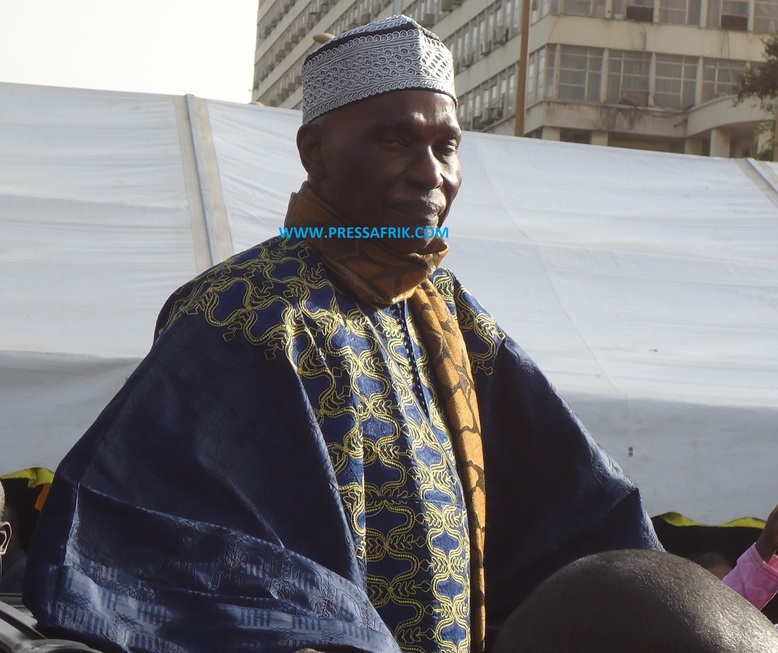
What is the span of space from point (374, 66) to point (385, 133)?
0.13 metres

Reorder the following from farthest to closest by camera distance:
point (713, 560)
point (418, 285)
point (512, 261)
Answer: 1. point (512, 261)
2. point (713, 560)
3. point (418, 285)

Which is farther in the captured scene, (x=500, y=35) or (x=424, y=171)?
(x=500, y=35)

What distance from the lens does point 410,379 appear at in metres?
2.11

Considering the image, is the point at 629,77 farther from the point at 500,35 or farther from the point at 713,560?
the point at 713,560

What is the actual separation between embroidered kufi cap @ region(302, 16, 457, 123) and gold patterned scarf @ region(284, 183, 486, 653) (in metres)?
0.18

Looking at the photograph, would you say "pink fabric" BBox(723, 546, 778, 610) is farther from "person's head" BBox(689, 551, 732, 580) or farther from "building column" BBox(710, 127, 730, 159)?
"building column" BBox(710, 127, 730, 159)

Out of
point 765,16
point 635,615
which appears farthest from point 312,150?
point 765,16

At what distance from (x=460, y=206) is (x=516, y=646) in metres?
4.75

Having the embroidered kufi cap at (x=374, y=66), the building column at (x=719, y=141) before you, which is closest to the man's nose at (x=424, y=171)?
the embroidered kufi cap at (x=374, y=66)

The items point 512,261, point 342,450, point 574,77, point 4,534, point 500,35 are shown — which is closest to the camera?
point 342,450

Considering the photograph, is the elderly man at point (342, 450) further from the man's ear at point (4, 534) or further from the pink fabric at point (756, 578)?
the man's ear at point (4, 534)

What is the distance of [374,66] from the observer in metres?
2.15

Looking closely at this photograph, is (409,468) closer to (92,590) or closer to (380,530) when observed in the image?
(380,530)

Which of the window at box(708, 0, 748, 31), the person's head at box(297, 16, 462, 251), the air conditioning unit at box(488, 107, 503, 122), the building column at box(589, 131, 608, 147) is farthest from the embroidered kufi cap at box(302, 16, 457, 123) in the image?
the window at box(708, 0, 748, 31)
